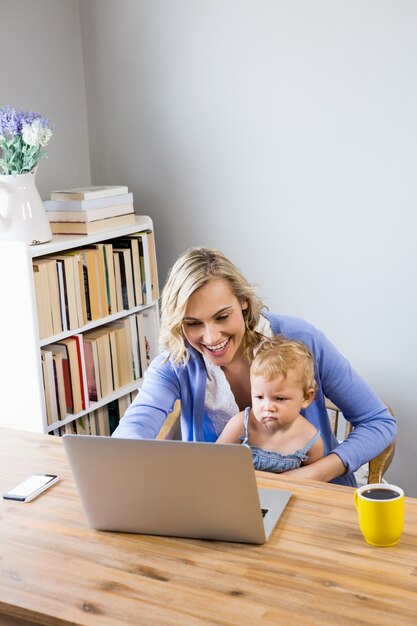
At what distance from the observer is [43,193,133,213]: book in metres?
3.01

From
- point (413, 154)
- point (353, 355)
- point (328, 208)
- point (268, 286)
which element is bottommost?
point (353, 355)

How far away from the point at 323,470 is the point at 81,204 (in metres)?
1.44

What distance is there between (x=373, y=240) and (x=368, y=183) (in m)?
0.21

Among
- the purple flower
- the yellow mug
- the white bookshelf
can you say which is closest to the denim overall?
the yellow mug

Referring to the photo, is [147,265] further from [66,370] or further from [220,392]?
[220,392]

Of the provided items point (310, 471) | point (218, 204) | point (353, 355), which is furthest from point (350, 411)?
point (218, 204)

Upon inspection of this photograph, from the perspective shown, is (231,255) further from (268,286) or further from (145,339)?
(145,339)

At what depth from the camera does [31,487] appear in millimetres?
1768

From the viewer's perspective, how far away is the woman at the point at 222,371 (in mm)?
2104

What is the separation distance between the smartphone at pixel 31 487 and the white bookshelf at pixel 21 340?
40.1 inches

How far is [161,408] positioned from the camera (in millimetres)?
2195

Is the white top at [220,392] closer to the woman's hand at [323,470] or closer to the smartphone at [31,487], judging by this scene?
the woman's hand at [323,470]

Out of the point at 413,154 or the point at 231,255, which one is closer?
the point at 413,154

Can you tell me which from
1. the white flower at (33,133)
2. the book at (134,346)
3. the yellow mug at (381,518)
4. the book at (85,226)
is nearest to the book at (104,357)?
the book at (134,346)
